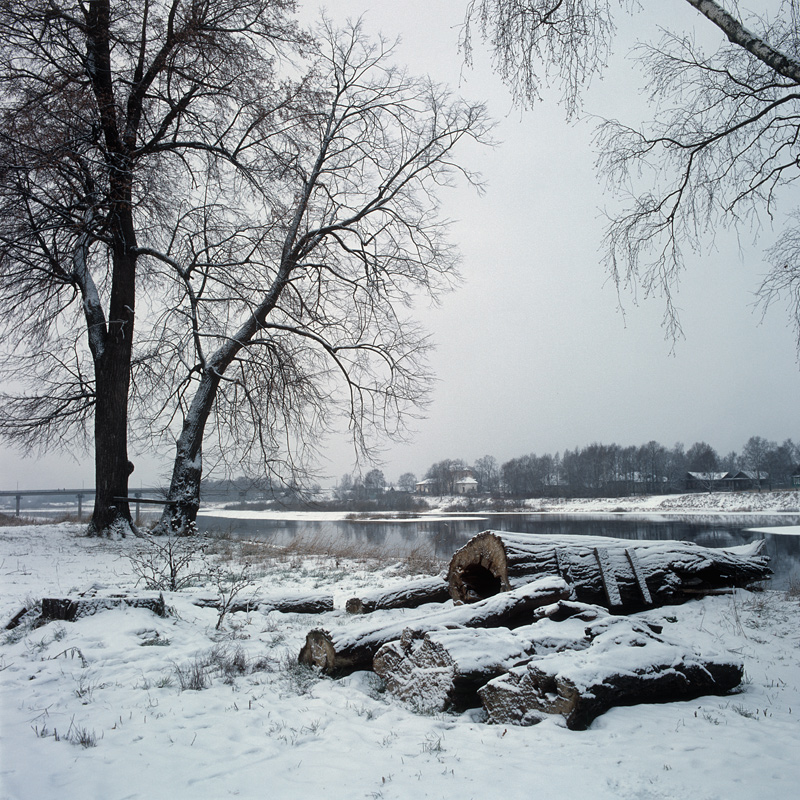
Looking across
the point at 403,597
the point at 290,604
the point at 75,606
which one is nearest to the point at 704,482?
the point at 403,597

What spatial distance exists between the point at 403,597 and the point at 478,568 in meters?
0.92

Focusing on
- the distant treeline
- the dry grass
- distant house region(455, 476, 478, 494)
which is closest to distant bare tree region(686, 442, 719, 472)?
the distant treeline

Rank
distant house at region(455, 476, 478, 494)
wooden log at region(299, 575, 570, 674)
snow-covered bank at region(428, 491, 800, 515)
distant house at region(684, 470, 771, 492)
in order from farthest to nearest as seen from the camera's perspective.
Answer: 1. distant house at region(455, 476, 478, 494)
2. distant house at region(684, 470, 771, 492)
3. snow-covered bank at region(428, 491, 800, 515)
4. wooden log at region(299, 575, 570, 674)

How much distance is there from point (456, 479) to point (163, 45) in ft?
311

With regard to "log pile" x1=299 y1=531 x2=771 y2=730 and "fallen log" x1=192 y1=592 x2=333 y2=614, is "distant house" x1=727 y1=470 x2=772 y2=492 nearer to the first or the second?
"fallen log" x1=192 y1=592 x2=333 y2=614

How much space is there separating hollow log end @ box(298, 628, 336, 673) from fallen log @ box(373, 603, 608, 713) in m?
0.38

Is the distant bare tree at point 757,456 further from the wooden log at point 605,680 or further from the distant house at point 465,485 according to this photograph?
the wooden log at point 605,680

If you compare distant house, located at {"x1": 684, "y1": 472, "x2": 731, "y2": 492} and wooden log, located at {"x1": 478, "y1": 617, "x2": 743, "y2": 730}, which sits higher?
wooden log, located at {"x1": 478, "y1": 617, "x2": 743, "y2": 730}

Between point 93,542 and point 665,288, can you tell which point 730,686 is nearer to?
point 665,288

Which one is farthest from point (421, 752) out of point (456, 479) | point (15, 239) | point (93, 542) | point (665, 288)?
point (456, 479)

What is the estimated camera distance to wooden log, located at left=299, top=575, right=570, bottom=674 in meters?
3.92

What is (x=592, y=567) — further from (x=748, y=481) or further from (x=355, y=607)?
(x=748, y=481)

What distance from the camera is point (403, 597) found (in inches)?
225

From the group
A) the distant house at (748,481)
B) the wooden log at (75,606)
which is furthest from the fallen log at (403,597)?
the distant house at (748,481)
